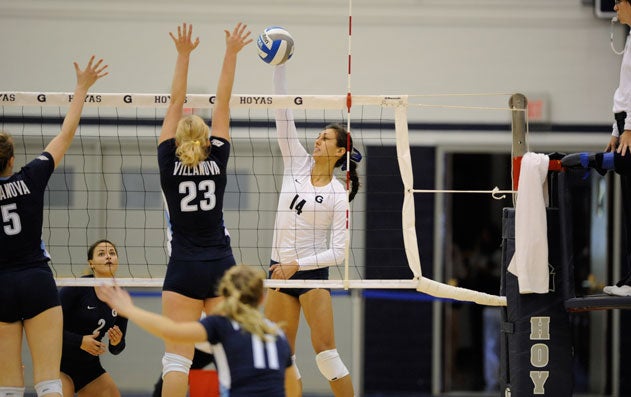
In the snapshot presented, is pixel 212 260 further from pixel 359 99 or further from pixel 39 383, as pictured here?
pixel 359 99

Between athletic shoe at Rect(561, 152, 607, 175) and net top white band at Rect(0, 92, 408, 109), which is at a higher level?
net top white band at Rect(0, 92, 408, 109)

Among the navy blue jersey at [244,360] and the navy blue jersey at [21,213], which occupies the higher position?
the navy blue jersey at [21,213]

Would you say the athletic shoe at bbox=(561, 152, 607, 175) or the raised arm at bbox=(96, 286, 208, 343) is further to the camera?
the athletic shoe at bbox=(561, 152, 607, 175)

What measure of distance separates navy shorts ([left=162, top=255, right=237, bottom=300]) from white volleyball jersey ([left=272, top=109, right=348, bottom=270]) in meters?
1.15

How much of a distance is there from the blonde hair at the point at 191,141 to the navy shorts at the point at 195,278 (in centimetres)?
57

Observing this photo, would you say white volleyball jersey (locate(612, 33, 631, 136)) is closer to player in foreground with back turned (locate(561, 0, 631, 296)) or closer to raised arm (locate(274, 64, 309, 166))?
player in foreground with back turned (locate(561, 0, 631, 296))

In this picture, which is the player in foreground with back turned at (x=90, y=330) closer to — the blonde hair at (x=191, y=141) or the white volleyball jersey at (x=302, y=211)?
the white volleyball jersey at (x=302, y=211)

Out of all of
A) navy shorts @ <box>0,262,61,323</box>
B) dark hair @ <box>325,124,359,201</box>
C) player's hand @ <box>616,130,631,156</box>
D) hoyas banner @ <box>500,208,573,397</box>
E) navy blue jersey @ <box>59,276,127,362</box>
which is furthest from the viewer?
navy blue jersey @ <box>59,276,127,362</box>

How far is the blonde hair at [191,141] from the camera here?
17.6 feet

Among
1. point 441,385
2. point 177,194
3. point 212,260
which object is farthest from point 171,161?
point 441,385

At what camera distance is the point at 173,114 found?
18.3ft

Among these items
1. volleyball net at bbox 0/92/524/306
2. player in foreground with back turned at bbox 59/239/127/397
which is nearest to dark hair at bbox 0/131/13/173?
player in foreground with back turned at bbox 59/239/127/397

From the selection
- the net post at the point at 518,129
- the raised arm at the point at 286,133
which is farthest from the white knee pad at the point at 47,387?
the net post at the point at 518,129

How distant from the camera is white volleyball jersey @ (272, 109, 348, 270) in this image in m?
6.54
